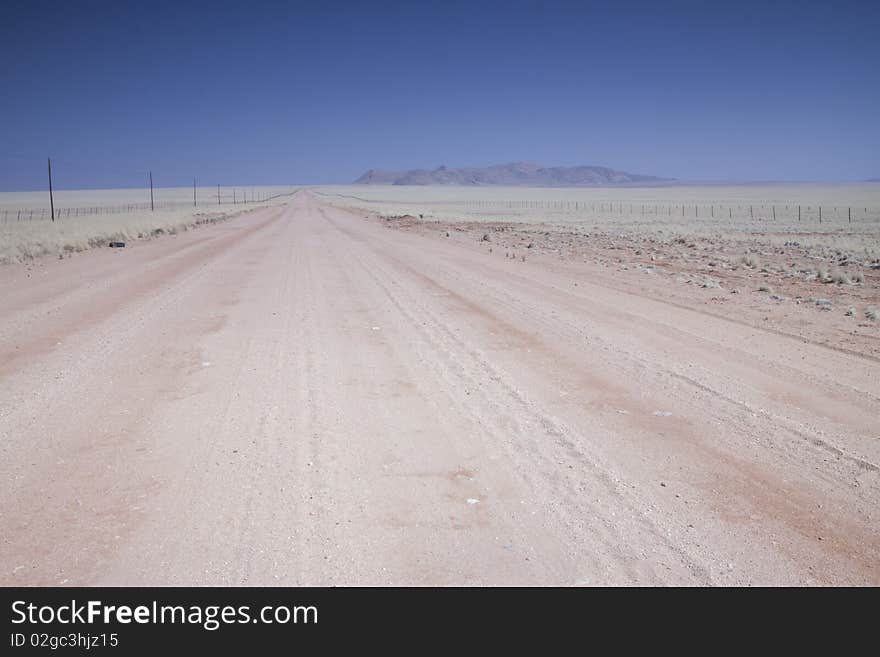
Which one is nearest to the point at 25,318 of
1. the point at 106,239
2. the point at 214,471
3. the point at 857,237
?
the point at 214,471

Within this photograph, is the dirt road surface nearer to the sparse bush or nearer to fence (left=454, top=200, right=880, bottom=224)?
the sparse bush

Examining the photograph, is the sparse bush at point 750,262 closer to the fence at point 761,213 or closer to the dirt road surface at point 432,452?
the dirt road surface at point 432,452

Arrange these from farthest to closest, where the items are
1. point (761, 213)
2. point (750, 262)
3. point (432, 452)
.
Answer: point (761, 213) < point (750, 262) < point (432, 452)

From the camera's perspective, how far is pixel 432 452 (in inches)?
233

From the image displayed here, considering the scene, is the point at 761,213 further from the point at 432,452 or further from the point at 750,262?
the point at 432,452

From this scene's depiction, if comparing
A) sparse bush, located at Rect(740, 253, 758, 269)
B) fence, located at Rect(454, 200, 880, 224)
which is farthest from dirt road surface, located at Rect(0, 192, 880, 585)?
fence, located at Rect(454, 200, 880, 224)

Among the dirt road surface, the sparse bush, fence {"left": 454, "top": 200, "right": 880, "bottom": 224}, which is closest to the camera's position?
the dirt road surface

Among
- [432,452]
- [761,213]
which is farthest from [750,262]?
[761,213]

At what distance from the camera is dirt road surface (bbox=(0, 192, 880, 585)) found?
166 inches

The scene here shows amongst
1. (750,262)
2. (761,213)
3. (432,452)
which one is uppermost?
(761,213)

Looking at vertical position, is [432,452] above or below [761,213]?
below

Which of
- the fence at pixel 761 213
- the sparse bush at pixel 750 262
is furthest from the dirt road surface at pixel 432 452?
the fence at pixel 761 213

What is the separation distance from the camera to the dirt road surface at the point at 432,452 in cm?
421

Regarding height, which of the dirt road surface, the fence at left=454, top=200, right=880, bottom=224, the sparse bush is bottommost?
the dirt road surface
